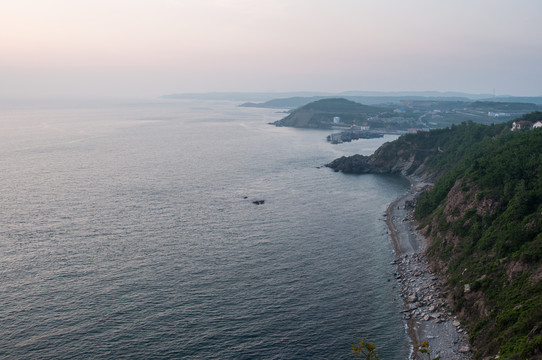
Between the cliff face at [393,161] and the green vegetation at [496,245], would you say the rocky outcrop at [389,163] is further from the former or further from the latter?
the green vegetation at [496,245]

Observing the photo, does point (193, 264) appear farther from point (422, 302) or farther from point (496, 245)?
point (496, 245)

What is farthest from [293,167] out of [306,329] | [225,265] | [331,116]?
[331,116]

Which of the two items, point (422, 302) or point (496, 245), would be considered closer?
point (422, 302)

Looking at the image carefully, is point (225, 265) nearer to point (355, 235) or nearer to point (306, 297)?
point (306, 297)

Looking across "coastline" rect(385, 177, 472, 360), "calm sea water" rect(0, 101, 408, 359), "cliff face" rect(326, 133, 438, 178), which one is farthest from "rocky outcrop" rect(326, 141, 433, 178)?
"coastline" rect(385, 177, 472, 360)

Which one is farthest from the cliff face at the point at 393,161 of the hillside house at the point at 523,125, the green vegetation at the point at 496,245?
the green vegetation at the point at 496,245

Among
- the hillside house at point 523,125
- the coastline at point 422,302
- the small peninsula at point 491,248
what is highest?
the hillside house at point 523,125

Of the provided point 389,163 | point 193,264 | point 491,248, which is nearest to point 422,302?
point 491,248
